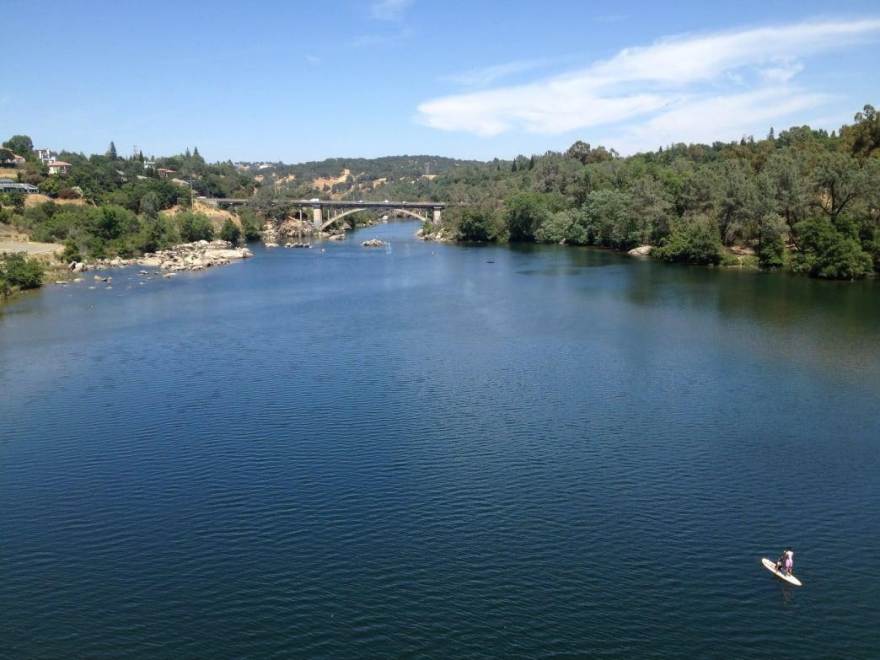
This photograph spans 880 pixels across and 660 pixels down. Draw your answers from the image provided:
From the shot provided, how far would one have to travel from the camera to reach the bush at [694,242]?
7588 cm

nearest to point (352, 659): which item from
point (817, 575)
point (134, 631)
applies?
point (134, 631)

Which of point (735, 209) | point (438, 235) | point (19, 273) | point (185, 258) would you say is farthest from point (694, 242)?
point (19, 273)

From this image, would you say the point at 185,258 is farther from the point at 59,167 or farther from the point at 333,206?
the point at 59,167

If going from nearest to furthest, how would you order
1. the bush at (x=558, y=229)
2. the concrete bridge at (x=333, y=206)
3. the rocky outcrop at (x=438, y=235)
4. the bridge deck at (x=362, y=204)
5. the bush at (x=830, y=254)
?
the bush at (x=830, y=254)
the bush at (x=558, y=229)
the rocky outcrop at (x=438, y=235)
the bridge deck at (x=362, y=204)
the concrete bridge at (x=333, y=206)

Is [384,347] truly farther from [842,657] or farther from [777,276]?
[777,276]

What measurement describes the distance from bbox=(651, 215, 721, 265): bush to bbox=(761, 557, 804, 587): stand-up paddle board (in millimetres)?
61663

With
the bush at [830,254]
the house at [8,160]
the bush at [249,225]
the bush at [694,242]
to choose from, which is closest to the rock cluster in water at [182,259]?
the bush at [249,225]

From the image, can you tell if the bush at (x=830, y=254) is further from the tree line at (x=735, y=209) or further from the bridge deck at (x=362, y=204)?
the bridge deck at (x=362, y=204)

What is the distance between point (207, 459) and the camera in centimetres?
2591

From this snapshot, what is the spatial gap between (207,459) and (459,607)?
39.8 feet

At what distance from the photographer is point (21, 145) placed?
154 meters

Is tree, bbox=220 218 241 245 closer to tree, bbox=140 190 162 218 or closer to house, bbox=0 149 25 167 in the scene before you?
tree, bbox=140 190 162 218

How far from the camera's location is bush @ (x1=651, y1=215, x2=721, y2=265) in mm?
75875

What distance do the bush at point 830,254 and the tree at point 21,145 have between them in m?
132
